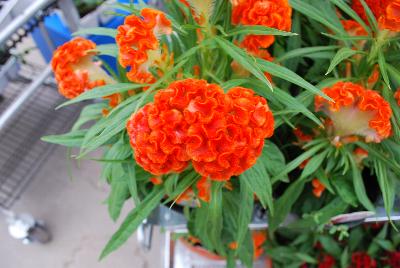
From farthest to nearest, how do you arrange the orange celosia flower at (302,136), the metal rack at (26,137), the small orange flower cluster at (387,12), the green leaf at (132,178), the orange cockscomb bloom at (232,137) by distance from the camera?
the metal rack at (26,137), the orange celosia flower at (302,136), the green leaf at (132,178), the small orange flower cluster at (387,12), the orange cockscomb bloom at (232,137)

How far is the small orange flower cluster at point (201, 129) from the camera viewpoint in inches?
22.1

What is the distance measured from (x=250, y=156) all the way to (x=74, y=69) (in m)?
0.41

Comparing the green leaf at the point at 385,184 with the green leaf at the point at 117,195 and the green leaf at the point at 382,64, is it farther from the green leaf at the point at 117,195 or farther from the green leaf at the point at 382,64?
the green leaf at the point at 117,195

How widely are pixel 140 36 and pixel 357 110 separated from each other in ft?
1.24

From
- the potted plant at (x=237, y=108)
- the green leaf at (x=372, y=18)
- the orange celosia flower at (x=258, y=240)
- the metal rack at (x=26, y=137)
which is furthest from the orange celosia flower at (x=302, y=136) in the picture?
the metal rack at (x=26, y=137)

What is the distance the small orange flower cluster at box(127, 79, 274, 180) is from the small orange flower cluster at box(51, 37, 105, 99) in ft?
0.88

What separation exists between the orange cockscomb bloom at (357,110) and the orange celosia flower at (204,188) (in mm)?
238

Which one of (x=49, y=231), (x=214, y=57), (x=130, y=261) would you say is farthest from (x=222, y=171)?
(x=49, y=231)

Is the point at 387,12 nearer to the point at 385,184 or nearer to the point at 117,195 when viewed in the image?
the point at 385,184

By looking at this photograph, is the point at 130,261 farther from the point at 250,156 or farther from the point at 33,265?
the point at 250,156

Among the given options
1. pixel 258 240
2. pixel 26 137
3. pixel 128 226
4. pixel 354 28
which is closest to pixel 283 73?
pixel 354 28

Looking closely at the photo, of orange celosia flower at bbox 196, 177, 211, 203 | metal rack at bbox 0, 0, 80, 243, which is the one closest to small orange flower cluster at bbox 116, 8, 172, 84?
orange celosia flower at bbox 196, 177, 211, 203

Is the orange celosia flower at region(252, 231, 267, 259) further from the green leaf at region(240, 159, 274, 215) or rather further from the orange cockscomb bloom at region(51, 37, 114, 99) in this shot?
the orange cockscomb bloom at region(51, 37, 114, 99)

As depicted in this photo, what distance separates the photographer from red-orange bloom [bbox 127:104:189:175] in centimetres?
57
